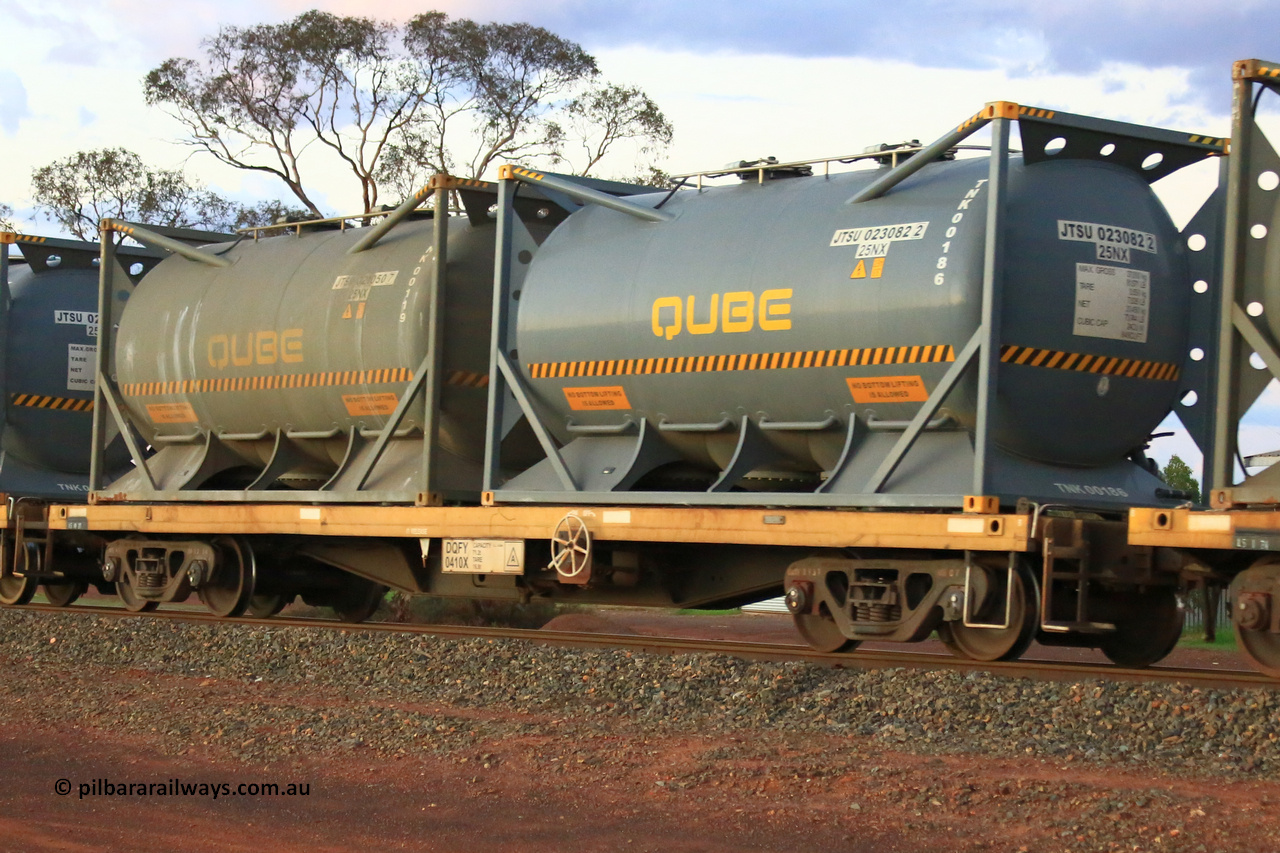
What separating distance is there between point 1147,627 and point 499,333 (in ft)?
18.6

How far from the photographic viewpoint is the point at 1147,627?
10.8 meters

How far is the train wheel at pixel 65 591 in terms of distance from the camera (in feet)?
61.1

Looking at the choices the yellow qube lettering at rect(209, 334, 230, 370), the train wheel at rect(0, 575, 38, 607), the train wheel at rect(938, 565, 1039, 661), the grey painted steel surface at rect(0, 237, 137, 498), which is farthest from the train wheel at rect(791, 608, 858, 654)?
the train wheel at rect(0, 575, 38, 607)

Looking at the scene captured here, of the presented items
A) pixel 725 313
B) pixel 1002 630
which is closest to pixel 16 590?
pixel 725 313

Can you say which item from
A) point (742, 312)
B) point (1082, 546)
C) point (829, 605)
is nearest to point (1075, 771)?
point (1082, 546)

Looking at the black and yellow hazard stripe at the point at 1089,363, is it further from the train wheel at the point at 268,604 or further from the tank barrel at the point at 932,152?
the train wheel at the point at 268,604

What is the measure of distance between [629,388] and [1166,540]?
443cm

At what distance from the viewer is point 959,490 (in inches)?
396

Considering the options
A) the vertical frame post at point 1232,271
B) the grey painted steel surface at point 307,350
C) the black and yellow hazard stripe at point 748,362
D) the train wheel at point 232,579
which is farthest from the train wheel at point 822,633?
the train wheel at point 232,579

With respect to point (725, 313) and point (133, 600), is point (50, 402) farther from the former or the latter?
point (725, 313)

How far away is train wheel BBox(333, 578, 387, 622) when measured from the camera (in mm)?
17062

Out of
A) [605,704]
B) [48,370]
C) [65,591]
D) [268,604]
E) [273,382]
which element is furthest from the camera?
[65,591]

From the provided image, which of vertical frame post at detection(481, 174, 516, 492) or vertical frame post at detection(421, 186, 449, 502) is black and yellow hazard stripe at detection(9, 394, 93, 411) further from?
vertical frame post at detection(481, 174, 516, 492)

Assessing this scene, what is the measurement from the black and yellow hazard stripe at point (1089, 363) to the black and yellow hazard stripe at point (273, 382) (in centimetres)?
582
